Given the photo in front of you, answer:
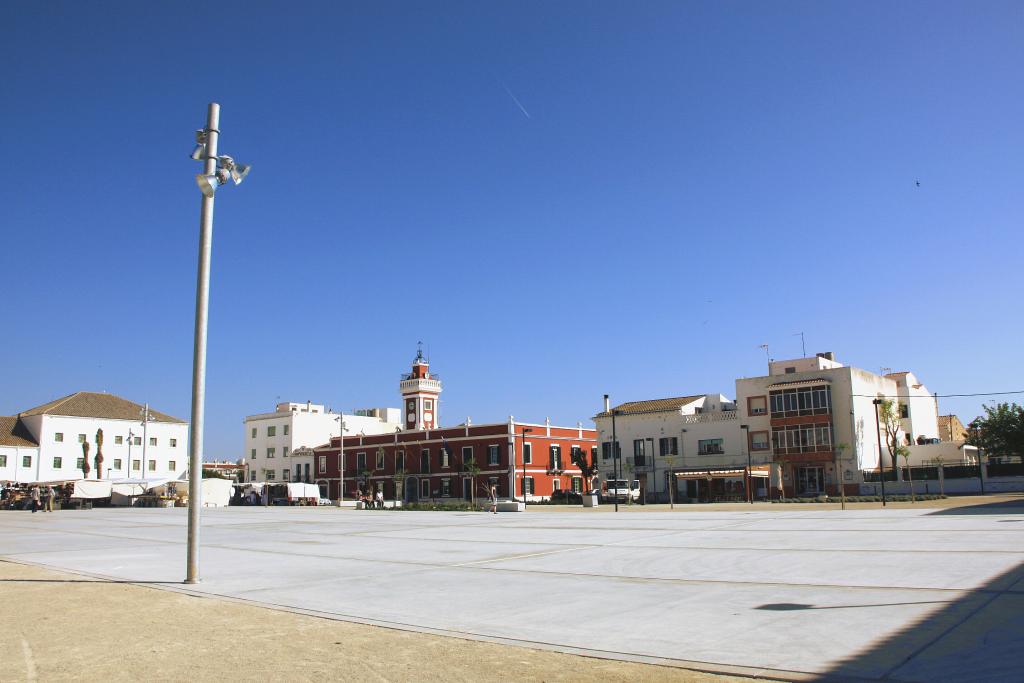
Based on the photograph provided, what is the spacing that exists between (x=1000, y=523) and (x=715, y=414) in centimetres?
4795

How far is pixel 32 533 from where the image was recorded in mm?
26547

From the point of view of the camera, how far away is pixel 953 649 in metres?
6.76

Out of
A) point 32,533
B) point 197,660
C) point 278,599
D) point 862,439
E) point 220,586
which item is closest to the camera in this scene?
point 197,660

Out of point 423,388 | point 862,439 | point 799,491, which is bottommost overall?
point 799,491

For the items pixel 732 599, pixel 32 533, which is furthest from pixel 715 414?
pixel 732 599

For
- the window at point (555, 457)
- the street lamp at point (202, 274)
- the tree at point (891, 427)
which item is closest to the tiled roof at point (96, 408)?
the window at point (555, 457)

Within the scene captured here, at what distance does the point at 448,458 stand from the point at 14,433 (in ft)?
162

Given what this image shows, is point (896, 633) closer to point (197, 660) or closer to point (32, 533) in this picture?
point (197, 660)

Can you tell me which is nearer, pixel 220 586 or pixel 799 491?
pixel 220 586

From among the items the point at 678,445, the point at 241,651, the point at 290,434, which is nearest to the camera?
the point at 241,651

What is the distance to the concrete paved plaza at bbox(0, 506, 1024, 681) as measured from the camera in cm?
702

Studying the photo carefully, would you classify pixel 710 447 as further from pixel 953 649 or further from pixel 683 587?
pixel 953 649

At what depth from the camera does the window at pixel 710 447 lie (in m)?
66.8

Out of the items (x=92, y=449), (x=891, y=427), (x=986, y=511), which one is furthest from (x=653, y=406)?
(x=92, y=449)
